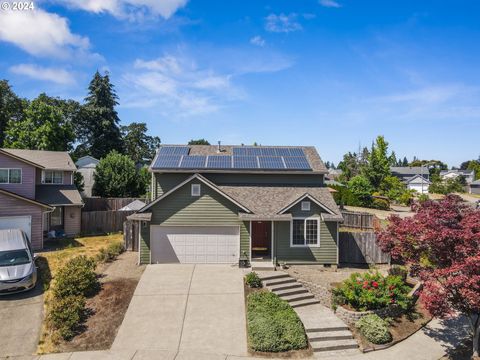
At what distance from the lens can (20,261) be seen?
1577 cm

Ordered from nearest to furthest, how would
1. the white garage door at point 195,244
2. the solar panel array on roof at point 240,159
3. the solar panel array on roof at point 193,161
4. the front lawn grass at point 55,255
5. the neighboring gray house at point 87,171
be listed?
1. the front lawn grass at point 55,255
2. the white garage door at point 195,244
3. the solar panel array on roof at point 193,161
4. the solar panel array on roof at point 240,159
5. the neighboring gray house at point 87,171

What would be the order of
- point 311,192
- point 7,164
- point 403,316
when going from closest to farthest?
point 403,316 → point 311,192 → point 7,164

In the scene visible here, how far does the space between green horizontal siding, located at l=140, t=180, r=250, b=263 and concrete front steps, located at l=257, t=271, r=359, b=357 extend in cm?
335

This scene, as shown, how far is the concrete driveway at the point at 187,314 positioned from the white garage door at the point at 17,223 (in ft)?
33.6

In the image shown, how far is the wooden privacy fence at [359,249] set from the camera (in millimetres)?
20141

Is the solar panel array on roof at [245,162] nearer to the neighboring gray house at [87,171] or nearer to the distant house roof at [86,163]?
the neighboring gray house at [87,171]

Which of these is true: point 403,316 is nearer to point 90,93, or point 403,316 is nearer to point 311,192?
point 311,192

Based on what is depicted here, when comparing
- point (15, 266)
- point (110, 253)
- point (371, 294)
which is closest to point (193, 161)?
point (110, 253)

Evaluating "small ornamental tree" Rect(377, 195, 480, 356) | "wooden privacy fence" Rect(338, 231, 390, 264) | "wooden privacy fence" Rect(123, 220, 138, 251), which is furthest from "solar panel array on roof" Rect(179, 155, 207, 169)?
"small ornamental tree" Rect(377, 195, 480, 356)

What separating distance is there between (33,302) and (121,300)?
12.7ft

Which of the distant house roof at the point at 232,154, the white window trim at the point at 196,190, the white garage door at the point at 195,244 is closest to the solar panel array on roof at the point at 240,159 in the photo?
the distant house roof at the point at 232,154

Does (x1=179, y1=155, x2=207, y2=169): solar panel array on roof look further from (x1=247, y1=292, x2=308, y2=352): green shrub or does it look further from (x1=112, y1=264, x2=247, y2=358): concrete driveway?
(x1=247, y1=292, x2=308, y2=352): green shrub

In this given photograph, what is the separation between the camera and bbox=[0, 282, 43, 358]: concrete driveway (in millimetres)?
11586

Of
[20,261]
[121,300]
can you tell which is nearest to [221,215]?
[121,300]
